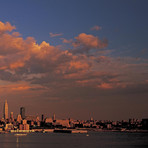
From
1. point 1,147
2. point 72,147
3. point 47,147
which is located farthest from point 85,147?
point 1,147

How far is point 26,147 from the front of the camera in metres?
88.2

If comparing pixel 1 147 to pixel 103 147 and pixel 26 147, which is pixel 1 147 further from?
pixel 103 147

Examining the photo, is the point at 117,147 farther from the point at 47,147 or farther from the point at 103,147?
the point at 47,147

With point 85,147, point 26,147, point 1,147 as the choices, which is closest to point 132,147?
point 85,147

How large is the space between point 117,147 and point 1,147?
31054 mm

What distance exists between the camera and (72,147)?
85.5 meters

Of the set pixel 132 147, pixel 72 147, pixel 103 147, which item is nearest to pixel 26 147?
pixel 72 147

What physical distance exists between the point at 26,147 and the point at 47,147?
6.41 m

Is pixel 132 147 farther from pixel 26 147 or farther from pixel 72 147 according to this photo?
pixel 26 147

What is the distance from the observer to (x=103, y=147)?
86625mm

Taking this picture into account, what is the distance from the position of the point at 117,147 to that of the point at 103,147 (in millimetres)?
3706

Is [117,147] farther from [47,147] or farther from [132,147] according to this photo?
[47,147]

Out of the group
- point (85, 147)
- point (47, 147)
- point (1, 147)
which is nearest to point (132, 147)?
point (85, 147)

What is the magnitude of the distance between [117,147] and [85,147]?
853 centimetres
